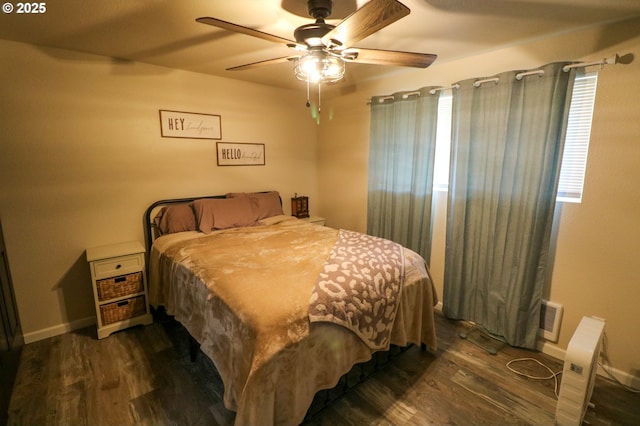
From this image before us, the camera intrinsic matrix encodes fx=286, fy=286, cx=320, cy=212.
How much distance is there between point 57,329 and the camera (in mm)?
2492

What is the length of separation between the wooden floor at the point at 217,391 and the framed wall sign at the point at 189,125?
1.97 metres

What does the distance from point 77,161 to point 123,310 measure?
4.40 feet

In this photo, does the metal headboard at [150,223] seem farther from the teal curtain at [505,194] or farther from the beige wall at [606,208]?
the beige wall at [606,208]

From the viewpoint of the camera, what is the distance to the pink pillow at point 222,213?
2789 millimetres

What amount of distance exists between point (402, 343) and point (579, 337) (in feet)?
3.29

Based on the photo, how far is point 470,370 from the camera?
6.81 feet

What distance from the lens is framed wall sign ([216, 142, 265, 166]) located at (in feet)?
10.6

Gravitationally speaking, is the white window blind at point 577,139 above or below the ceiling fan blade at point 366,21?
below

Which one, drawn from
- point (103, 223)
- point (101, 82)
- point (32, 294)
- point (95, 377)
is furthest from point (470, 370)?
point (101, 82)

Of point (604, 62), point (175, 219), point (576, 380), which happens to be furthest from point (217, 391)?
point (604, 62)

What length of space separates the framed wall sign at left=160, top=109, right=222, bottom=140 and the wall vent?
11.3 feet

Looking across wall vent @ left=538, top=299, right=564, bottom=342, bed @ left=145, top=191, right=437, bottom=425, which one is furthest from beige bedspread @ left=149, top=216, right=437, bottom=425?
wall vent @ left=538, top=299, right=564, bottom=342

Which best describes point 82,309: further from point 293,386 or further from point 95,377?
point 293,386

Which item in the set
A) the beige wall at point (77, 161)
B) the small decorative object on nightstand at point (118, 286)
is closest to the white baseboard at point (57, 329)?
the beige wall at point (77, 161)
